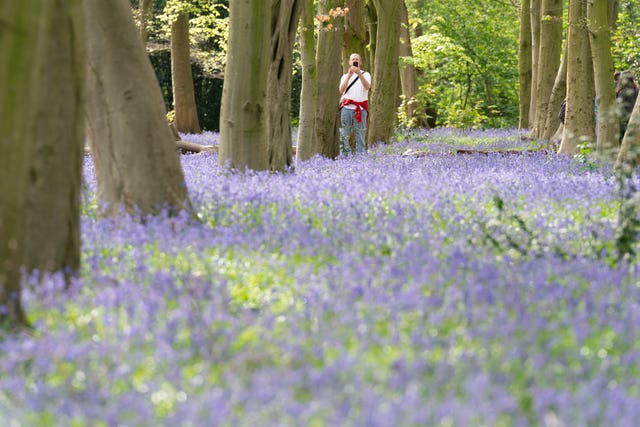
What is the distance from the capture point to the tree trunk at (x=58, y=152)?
5.27 meters

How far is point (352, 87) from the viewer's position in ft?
55.7

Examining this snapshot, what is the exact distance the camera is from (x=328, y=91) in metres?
17.0

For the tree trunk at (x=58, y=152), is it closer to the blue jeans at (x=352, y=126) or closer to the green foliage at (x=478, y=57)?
the blue jeans at (x=352, y=126)

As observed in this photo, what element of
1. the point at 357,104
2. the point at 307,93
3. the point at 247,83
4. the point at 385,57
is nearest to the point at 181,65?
the point at 385,57

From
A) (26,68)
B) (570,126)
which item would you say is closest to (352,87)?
(570,126)

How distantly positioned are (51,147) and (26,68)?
1504 mm

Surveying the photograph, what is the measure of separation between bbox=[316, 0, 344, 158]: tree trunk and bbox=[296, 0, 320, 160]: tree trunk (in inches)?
15.7

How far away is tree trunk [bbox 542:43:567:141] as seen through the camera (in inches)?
822

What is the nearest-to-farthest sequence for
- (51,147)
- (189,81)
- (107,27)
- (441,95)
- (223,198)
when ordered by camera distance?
(51,147) < (107,27) < (223,198) < (189,81) < (441,95)

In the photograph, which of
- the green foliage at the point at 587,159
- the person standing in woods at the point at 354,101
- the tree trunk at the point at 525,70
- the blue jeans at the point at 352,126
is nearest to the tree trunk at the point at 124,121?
the green foliage at the point at 587,159

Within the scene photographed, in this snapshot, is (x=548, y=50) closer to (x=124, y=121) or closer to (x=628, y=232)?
(x=124, y=121)

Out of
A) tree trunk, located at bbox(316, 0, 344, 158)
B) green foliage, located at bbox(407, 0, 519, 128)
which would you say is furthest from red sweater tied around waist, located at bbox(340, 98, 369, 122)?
green foliage, located at bbox(407, 0, 519, 128)

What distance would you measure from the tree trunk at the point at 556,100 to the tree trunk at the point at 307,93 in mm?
6683

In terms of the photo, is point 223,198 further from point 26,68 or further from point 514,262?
point 26,68
